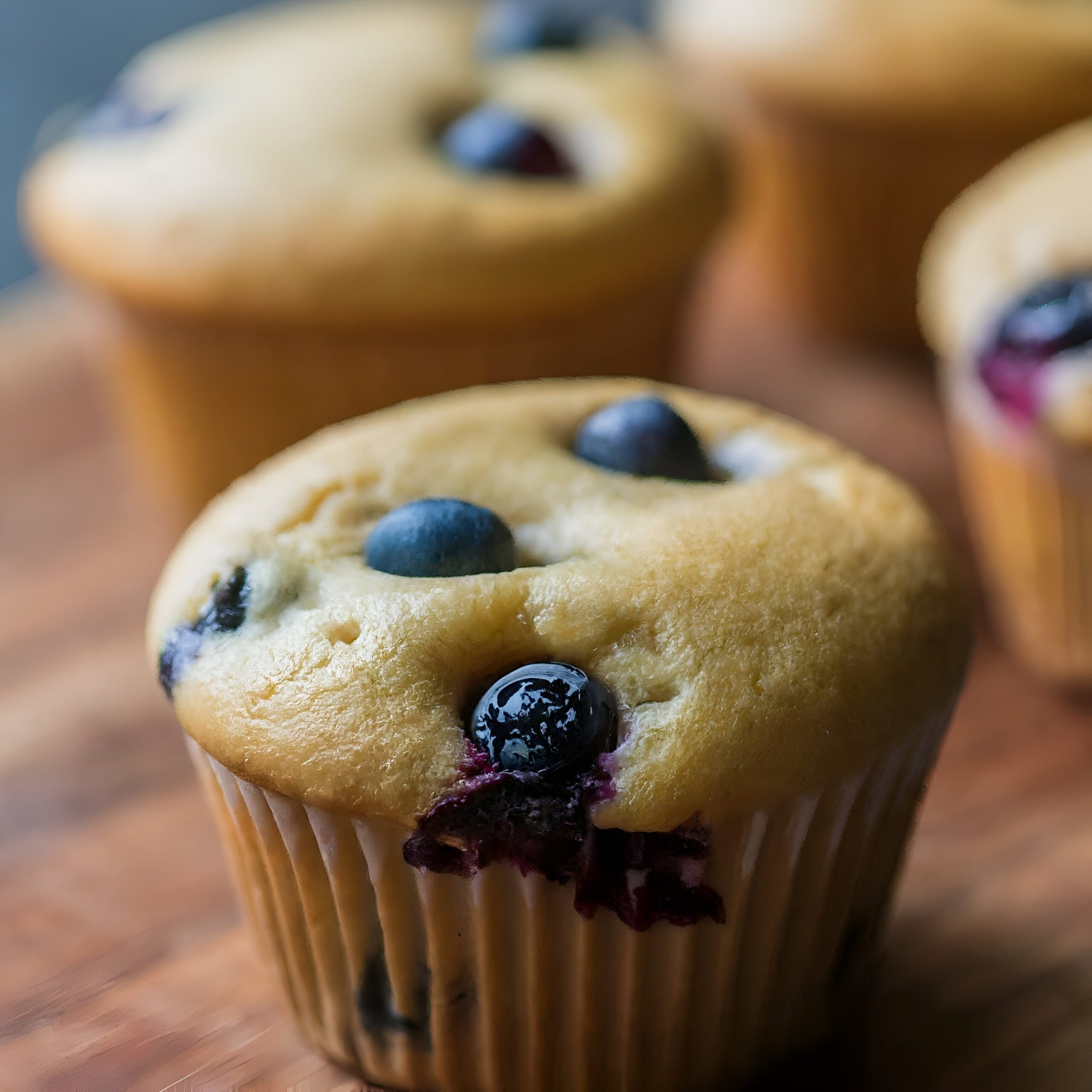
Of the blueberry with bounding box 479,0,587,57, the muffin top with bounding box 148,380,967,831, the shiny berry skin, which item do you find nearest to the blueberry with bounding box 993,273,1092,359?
the shiny berry skin

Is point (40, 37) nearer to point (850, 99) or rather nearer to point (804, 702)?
point (850, 99)

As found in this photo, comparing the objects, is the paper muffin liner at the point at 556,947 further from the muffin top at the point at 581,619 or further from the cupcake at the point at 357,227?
the cupcake at the point at 357,227

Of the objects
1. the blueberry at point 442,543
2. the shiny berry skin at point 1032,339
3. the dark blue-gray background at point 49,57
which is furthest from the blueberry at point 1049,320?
the dark blue-gray background at point 49,57

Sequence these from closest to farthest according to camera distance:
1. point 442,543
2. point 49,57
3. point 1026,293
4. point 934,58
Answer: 1. point 442,543
2. point 1026,293
3. point 934,58
4. point 49,57

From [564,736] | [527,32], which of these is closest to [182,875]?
[564,736]

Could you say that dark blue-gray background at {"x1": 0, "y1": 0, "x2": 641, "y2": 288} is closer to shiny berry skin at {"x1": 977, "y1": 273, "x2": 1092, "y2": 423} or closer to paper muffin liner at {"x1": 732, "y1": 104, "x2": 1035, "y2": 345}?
paper muffin liner at {"x1": 732, "y1": 104, "x2": 1035, "y2": 345}

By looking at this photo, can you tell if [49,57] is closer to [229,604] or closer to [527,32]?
[527,32]
